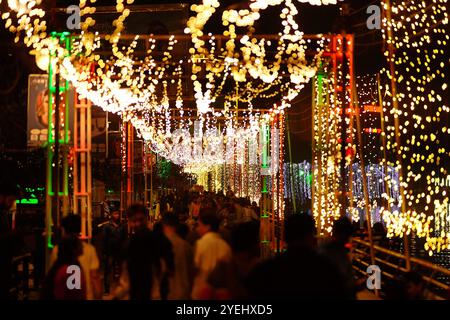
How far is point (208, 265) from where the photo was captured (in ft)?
21.1

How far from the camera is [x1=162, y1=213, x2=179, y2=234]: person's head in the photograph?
23.8 feet

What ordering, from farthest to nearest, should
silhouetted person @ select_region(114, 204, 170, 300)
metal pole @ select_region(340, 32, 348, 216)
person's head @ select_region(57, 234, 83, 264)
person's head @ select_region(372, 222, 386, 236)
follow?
1. person's head @ select_region(372, 222, 386, 236)
2. metal pole @ select_region(340, 32, 348, 216)
3. silhouetted person @ select_region(114, 204, 170, 300)
4. person's head @ select_region(57, 234, 83, 264)

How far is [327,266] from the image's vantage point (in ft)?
Answer: 11.6

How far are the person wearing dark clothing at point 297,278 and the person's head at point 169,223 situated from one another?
141 inches

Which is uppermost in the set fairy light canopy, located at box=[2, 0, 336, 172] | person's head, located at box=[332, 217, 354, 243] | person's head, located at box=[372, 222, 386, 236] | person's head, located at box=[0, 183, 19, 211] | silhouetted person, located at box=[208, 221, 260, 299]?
fairy light canopy, located at box=[2, 0, 336, 172]

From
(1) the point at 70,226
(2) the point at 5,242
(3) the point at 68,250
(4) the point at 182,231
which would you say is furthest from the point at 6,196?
(4) the point at 182,231

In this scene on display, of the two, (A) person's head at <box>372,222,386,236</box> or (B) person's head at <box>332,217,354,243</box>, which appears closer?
(B) person's head at <box>332,217,354,243</box>

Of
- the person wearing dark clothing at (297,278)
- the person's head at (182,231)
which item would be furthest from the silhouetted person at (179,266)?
the person wearing dark clothing at (297,278)

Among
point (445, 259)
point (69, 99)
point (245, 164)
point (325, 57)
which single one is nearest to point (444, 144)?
point (325, 57)

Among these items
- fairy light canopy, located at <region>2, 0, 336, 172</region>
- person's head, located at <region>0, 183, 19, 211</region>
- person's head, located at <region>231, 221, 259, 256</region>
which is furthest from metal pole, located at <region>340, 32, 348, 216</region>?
person's head, located at <region>231, 221, 259, 256</region>

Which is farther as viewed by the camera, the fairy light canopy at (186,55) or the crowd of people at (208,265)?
the fairy light canopy at (186,55)

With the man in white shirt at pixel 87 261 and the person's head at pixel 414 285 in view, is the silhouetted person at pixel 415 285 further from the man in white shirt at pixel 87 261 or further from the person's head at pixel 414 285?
the man in white shirt at pixel 87 261

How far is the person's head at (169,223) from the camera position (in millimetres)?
7250

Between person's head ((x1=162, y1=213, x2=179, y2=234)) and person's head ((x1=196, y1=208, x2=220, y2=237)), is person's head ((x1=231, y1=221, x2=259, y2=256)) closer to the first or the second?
person's head ((x1=196, y1=208, x2=220, y2=237))
